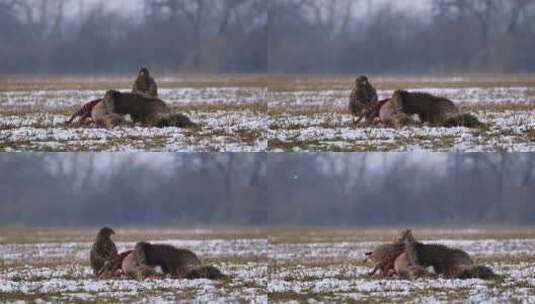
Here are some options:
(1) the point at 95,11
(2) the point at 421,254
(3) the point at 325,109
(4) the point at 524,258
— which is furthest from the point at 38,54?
(4) the point at 524,258

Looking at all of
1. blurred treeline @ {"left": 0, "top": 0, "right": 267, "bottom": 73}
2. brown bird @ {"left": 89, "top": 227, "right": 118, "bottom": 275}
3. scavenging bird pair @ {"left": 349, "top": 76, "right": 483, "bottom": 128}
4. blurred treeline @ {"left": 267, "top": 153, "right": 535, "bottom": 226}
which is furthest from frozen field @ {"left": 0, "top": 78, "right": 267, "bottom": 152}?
scavenging bird pair @ {"left": 349, "top": 76, "right": 483, "bottom": 128}

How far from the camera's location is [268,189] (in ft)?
46.1

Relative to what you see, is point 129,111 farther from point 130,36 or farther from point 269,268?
point 269,268

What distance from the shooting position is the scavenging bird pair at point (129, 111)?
46.1 feet

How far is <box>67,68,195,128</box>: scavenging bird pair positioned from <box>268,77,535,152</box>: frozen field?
3.76 ft

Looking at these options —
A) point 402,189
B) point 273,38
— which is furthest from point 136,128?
point 402,189

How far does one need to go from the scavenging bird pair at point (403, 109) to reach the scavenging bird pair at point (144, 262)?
2.45m

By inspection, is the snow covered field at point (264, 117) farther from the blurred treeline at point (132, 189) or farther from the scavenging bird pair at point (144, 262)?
the scavenging bird pair at point (144, 262)

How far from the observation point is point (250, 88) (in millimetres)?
14461

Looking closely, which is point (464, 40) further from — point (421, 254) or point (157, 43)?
point (157, 43)

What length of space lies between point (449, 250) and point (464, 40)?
250 centimetres

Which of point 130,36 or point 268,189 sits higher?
point 130,36

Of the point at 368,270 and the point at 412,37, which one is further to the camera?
the point at 412,37

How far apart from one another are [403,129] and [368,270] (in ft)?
5.41
